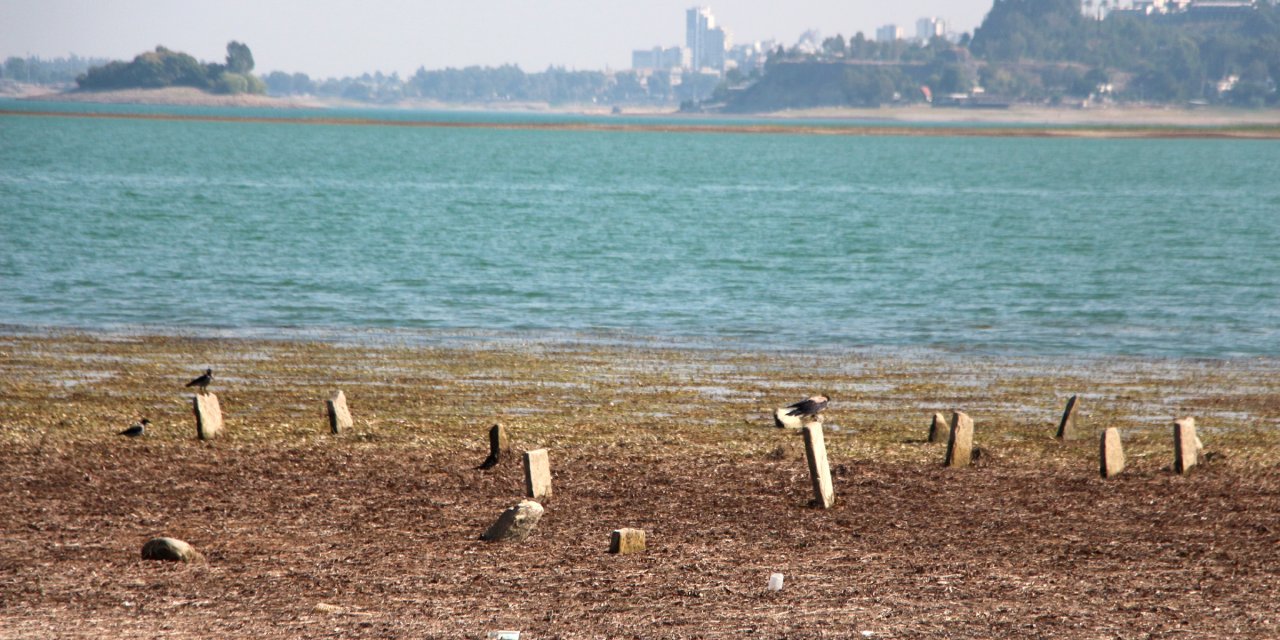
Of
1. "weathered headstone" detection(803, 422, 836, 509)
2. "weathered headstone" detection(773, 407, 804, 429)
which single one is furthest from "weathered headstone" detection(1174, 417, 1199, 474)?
"weathered headstone" detection(773, 407, 804, 429)

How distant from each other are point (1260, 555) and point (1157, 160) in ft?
489

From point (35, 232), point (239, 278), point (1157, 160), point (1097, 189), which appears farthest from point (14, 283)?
point (1157, 160)

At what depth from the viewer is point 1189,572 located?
36.8ft

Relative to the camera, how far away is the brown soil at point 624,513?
398 inches

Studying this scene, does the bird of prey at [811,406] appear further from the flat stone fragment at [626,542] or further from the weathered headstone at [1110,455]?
the flat stone fragment at [626,542]

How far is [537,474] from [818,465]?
2.98 metres

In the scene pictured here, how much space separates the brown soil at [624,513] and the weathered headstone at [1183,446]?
0.23 m

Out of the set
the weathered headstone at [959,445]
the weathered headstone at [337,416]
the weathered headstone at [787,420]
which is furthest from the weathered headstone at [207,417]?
the weathered headstone at [959,445]

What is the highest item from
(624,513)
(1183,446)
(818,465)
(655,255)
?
(818,465)

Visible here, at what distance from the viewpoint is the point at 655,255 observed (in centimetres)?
4909

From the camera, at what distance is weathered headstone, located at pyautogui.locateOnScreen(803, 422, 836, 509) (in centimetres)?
1331

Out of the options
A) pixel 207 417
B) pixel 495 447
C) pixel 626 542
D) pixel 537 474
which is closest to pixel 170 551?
pixel 537 474

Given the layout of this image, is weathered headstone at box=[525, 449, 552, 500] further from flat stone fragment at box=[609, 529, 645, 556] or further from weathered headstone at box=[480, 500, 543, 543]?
flat stone fragment at box=[609, 529, 645, 556]

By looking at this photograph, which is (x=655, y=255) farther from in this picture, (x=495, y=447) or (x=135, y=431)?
(x=495, y=447)
